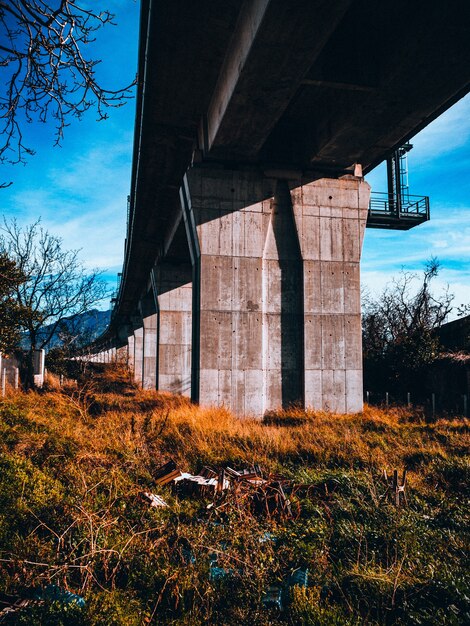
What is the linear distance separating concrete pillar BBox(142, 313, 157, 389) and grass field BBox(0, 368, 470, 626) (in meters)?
22.4

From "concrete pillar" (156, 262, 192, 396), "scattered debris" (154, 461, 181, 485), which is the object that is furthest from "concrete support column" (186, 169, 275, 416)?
"concrete pillar" (156, 262, 192, 396)

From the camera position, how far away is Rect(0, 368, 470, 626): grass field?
3.96 m

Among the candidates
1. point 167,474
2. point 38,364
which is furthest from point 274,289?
point 38,364

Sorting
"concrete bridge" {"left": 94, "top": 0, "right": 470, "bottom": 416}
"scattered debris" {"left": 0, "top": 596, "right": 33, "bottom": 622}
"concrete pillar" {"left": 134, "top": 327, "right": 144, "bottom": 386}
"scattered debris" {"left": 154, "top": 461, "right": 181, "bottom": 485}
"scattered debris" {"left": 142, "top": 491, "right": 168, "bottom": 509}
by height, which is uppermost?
"concrete bridge" {"left": 94, "top": 0, "right": 470, "bottom": 416}

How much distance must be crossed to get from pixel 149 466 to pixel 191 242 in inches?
347

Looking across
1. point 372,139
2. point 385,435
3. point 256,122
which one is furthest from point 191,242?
point 385,435

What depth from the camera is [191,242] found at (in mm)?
15625

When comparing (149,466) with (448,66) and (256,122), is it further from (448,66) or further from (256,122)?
(448,66)

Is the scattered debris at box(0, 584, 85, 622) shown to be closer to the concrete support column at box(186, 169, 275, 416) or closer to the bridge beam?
the bridge beam

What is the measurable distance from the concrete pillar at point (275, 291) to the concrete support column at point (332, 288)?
0.03 meters

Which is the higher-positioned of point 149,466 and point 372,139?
point 372,139

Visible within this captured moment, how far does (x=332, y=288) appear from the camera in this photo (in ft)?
49.8

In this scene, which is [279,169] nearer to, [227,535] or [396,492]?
[396,492]

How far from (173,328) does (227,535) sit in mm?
22323
